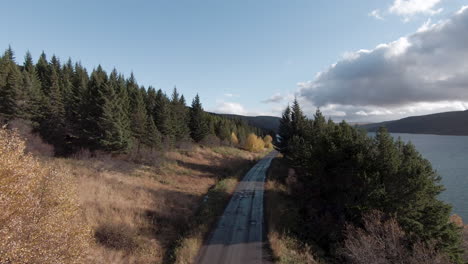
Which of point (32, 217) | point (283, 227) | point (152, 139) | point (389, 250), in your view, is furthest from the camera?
point (152, 139)

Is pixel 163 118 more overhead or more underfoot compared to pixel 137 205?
more overhead

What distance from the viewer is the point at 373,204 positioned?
1766 cm

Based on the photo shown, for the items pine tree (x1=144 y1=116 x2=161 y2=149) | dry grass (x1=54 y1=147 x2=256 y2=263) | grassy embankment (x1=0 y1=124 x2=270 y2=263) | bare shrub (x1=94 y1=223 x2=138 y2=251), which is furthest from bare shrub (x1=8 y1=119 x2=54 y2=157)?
bare shrub (x1=94 y1=223 x2=138 y2=251)

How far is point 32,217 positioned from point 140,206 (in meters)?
13.0

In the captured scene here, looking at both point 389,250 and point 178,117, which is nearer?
point 389,250

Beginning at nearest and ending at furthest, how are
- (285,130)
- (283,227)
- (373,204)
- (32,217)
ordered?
(32,217), (373,204), (283,227), (285,130)

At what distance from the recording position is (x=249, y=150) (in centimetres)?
8981

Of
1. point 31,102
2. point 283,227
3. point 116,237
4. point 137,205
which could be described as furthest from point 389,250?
point 31,102

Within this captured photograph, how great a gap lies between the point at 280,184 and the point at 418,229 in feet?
68.3

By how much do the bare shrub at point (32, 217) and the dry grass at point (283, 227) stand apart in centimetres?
1118

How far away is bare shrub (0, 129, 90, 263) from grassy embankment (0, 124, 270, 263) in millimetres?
663

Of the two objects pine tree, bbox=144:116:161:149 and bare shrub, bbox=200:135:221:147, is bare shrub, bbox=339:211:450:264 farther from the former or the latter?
bare shrub, bbox=200:135:221:147

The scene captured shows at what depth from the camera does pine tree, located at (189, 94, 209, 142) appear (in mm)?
70938

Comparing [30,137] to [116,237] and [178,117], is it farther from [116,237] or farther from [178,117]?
[178,117]
